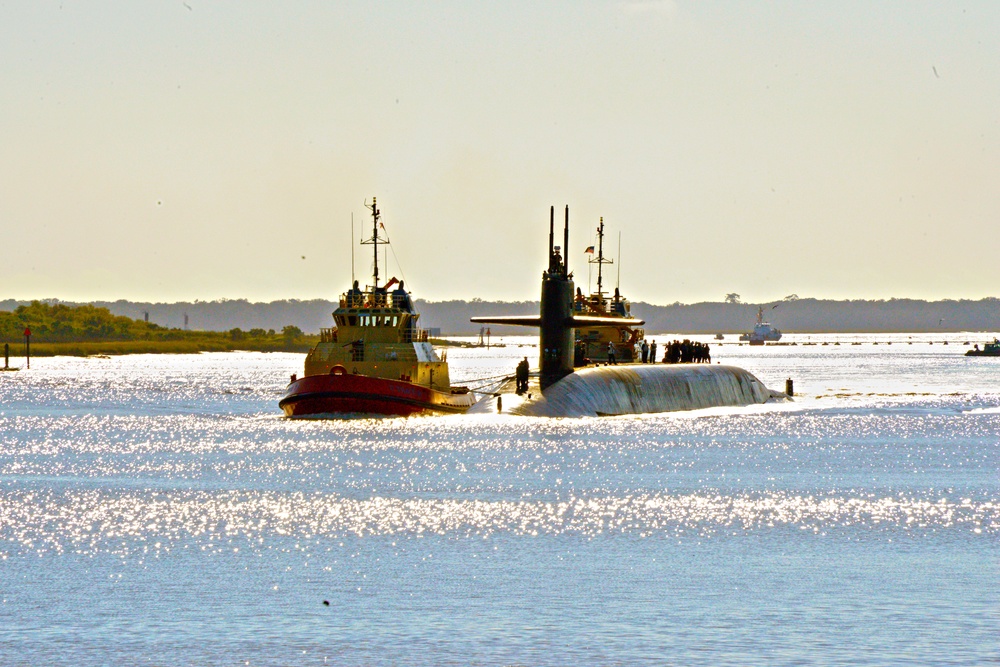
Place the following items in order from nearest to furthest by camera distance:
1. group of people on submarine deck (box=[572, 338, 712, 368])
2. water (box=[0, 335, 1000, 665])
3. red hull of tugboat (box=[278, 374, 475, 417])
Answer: water (box=[0, 335, 1000, 665]), red hull of tugboat (box=[278, 374, 475, 417]), group of people on submarine deck (box=[572, 338, 712, 368])

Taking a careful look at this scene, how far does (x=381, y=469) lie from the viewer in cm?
3734

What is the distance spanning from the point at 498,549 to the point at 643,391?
3649 centimetres

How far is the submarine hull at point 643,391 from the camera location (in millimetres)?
53469

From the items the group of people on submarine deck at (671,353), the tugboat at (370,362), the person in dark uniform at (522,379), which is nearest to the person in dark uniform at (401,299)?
the tugboat at (370,362)

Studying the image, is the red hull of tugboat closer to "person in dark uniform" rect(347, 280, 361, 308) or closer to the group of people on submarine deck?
"person in dark uniform" rect(347, 280, 361, 308)

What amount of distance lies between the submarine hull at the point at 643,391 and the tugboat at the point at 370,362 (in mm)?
4323

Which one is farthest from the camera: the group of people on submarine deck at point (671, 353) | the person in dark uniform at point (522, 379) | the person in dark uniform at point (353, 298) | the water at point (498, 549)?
the group of people on submarine deck at point (671, 353)

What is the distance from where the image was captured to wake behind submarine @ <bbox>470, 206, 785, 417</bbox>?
51969mm

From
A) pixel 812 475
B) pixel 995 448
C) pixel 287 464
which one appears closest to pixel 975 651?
pixel 812 475

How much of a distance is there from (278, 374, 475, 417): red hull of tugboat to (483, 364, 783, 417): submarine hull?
13.7 feet

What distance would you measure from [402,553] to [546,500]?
25.7 ft

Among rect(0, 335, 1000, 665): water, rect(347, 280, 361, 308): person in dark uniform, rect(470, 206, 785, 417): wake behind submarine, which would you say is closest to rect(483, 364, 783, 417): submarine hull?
rect(470, 206, 785, 417): wake behind submarine

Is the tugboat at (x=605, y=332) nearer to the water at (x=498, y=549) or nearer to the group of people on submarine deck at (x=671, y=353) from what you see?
the group of people on submarine deck at (x=671, y=353)

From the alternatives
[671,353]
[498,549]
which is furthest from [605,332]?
[498,549]
